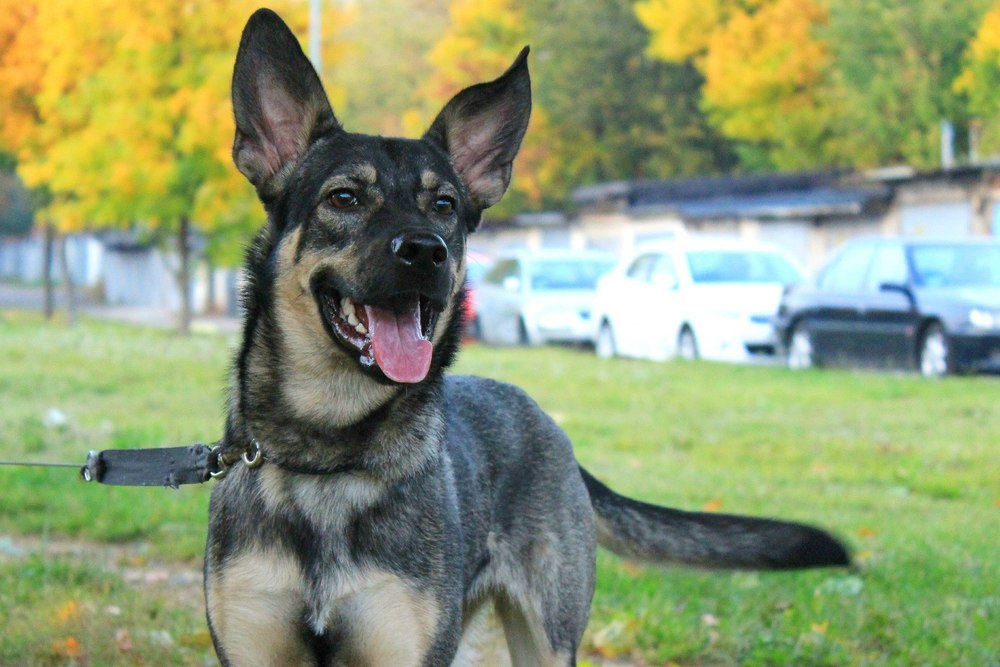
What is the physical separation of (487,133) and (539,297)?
22477 millimetres

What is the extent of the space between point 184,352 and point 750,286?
26.7 ft

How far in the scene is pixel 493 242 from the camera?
53.7m

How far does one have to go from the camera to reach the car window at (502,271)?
1118 inches

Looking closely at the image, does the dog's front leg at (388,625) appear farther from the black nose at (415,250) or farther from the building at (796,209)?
the building at (796,209)

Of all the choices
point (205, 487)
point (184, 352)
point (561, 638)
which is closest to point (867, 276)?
point (184, 352)

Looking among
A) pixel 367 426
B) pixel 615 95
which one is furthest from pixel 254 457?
pixel 615 95

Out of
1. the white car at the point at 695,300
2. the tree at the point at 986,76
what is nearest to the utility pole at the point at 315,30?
the white car at the point at 695,300

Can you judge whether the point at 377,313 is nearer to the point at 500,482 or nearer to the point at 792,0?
the point at 500,482

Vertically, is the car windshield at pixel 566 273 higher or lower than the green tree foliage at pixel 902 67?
lower

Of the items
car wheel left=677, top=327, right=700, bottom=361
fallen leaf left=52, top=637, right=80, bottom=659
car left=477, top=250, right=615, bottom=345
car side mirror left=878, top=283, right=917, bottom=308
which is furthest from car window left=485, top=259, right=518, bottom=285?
fallen leaf left=52, top=637, right=80, bottom=659

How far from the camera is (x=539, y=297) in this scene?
27391 mm

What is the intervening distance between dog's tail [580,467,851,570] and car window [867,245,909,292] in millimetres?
13843

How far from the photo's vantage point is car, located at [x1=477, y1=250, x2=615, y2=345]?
89.4 feet

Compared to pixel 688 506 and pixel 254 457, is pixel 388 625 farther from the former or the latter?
pixel 688 506
